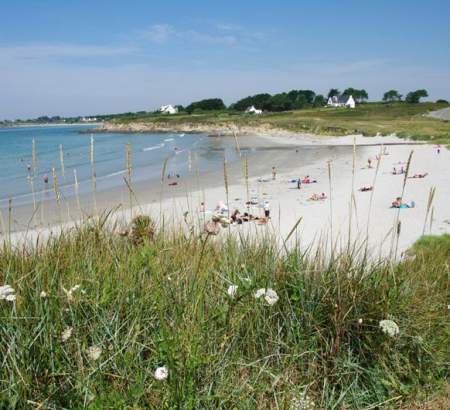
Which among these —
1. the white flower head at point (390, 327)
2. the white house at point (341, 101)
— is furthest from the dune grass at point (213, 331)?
the white house at point (341, 101)

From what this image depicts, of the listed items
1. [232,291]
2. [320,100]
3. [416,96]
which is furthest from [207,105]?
[232,291]

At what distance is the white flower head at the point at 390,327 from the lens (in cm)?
253

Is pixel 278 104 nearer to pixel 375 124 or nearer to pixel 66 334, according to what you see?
pixel 375 124

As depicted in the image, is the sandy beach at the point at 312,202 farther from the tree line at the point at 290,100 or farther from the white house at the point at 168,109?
the white house at the point at 168,109

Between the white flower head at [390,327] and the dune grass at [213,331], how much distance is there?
0.37 ft

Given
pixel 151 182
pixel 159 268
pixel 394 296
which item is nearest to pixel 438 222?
pixel 394 296

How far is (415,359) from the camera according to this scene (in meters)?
2.80

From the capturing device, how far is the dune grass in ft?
6.84

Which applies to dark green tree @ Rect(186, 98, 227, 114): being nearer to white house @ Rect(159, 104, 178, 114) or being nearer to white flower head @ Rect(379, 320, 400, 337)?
white house @ Rect(159, 104, 178, 114)

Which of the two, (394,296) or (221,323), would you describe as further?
(394,296)

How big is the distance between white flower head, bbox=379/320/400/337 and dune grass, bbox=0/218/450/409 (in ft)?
0.37

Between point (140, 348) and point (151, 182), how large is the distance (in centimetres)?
2131

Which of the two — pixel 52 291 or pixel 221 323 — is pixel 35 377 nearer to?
pixel 52 291

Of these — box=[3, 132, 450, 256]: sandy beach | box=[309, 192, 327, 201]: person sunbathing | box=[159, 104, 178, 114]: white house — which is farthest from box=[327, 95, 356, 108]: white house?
box=[309, 192, 327, 201]: person sunbathing
